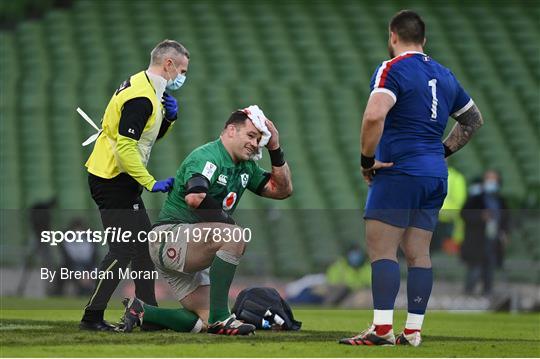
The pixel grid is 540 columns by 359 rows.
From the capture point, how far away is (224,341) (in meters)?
6.69

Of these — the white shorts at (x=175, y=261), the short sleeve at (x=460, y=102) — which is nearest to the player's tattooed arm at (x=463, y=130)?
the short sleeve at (x=460, y=102)

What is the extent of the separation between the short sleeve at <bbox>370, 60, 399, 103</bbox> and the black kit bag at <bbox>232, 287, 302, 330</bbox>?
173 centimetres

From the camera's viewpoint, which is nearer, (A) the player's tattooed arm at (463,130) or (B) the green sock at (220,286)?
(B) the green sock at (220,286)

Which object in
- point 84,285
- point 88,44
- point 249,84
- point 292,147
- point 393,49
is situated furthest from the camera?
point 88,44

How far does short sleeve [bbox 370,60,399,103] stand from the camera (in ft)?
21.8

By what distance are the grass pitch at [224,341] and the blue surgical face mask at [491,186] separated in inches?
210

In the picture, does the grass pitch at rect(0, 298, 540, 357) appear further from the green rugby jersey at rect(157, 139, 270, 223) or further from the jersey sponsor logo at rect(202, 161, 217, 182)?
the jersey sponsor logo at rect(202, 161, 217, 182)

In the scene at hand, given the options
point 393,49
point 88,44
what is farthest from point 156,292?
point 88,44


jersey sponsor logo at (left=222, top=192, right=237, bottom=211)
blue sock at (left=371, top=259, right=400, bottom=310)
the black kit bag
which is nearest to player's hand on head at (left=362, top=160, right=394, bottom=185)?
blue sock at (left=371, top=259, right=400, bottom=310)

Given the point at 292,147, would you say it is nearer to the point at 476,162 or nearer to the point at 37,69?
the point at 476,162

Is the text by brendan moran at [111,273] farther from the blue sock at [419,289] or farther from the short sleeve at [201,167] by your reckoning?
the blue sock at [419,289]

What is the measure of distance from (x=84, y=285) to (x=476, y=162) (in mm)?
10456

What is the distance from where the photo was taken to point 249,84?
62.1ft

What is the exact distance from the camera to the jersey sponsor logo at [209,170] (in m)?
7.02
